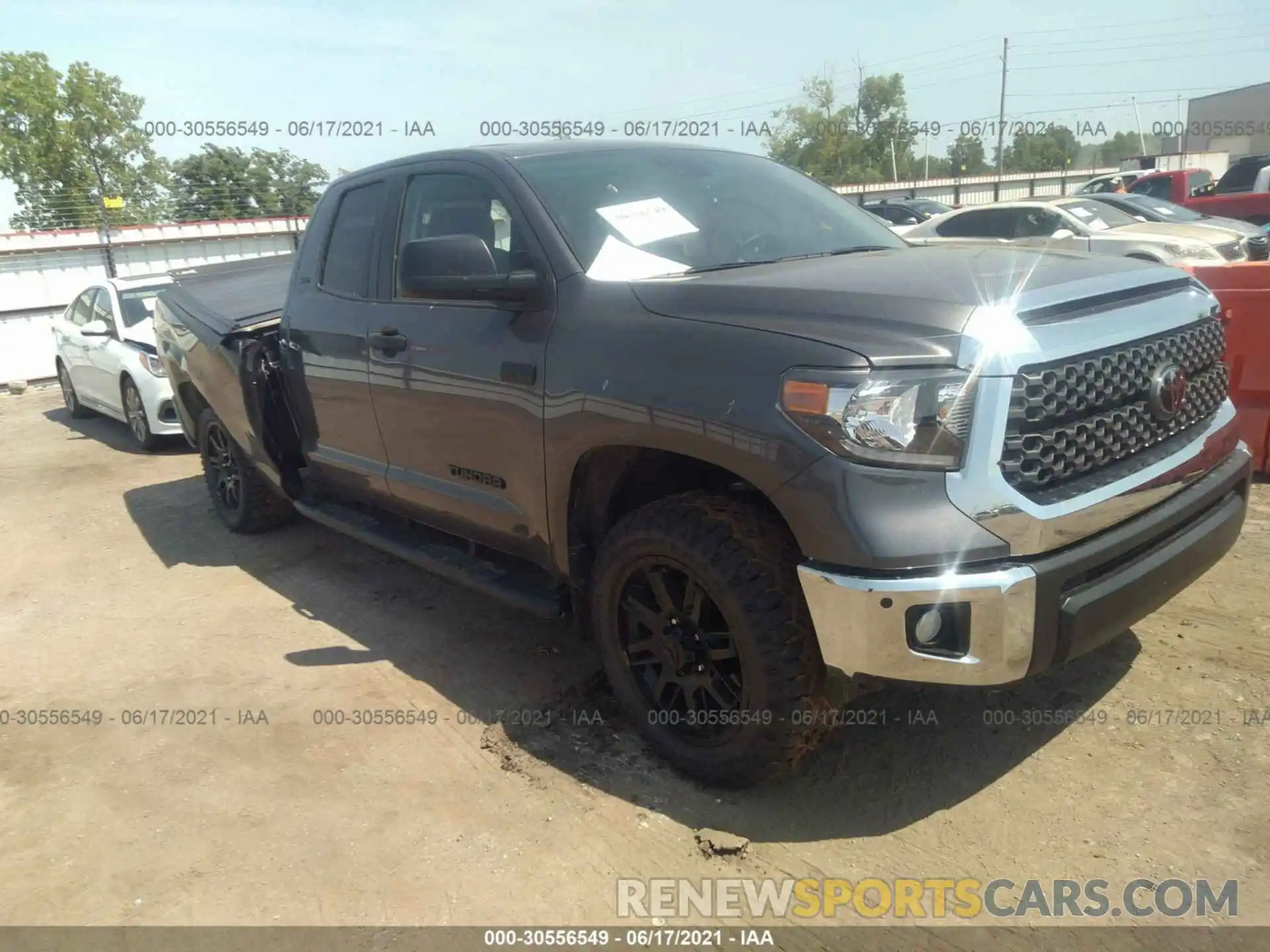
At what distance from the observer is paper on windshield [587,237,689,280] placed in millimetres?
3166

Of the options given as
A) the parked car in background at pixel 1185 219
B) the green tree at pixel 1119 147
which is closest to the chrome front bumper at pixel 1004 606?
the parked car in background at pixel 1185 219

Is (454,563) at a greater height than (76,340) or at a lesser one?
lesser

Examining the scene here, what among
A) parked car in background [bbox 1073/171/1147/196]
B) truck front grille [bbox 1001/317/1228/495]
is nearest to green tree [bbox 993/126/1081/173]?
parked car in background [bbox 1073/171/1147/196]

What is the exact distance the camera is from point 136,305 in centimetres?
945

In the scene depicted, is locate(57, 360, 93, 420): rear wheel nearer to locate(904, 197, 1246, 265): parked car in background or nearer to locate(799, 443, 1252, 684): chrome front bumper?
locate(904, 197, 1246, 265): parked car in background

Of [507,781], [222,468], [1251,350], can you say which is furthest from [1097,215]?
[507,781]

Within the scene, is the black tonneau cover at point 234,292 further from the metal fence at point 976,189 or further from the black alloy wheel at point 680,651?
the metal fence at point 976,189

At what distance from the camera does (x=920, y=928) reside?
2.40 metres

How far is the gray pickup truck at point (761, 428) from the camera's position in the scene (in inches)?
93.1

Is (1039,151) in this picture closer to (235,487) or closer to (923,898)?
(235,487)

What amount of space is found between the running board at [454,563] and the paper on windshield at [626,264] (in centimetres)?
114

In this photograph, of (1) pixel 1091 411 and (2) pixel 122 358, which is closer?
(1) pixel 1091 411

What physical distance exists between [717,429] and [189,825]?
2145mm

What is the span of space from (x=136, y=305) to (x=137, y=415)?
118 centimetres
